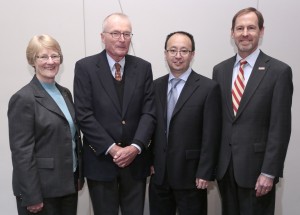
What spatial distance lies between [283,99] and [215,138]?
50 cm

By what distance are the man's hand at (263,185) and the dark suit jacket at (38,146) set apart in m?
1.19

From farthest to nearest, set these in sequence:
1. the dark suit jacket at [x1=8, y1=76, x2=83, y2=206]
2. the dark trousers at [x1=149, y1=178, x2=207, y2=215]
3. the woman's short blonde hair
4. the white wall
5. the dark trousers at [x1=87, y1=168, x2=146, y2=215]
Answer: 1. the white wall
2. the dark trousers at [x1=149, y1=178, x2=207, y2=215]
3. the dark trousers at [x1=87, y1=168, x2=146, y2=215]
4. the woman's short blonde hair
5. the dark suit jacket at [x1=8, y1=76, x2=83, y2=206]

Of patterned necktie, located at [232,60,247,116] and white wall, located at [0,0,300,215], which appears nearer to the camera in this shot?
patterned necktie, located at [232,60,247,116]

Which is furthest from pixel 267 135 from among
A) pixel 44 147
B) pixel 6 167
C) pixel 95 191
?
pixel 6 167

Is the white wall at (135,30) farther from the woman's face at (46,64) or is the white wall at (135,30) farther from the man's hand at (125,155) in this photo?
the man's hand at (125,155)

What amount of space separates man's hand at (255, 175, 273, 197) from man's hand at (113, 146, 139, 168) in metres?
0.81

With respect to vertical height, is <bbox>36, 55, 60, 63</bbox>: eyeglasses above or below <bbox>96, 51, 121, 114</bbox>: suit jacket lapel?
above

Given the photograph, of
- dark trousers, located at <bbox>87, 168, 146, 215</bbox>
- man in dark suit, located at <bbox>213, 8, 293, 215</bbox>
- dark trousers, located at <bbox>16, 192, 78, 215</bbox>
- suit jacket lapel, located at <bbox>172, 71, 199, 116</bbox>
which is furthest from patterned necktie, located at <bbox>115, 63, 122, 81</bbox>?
dark trousers, located at <bbox>16, 192, 78, 215</bbox>

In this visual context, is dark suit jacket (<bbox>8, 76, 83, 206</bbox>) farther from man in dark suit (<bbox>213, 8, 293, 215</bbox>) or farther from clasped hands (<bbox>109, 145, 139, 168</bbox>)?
man in dark suit (<bbox>213, 8, 293, 215</bbox>)

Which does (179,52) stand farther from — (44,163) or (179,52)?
(44,163)

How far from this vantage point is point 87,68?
7.21 feet

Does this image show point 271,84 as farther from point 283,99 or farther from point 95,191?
point 95,191

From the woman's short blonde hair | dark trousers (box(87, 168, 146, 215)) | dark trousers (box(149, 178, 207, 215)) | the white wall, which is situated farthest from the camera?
the white wall

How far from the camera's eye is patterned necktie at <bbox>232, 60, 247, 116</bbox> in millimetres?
2262
